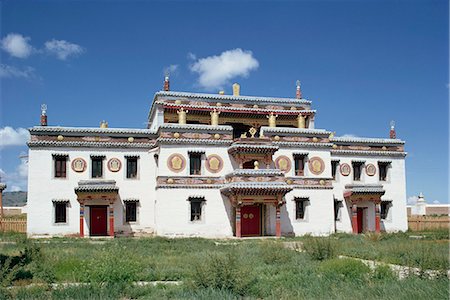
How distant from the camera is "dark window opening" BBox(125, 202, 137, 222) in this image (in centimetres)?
3366

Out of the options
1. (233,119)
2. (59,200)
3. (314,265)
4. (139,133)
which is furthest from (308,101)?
(314,265)

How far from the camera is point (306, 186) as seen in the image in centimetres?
3503

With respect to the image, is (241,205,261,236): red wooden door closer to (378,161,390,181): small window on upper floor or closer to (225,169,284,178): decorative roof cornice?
(225,169,284,178): decorative roof cornice

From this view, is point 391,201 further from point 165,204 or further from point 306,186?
point 165,204

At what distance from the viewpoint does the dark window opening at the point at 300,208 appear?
35.1 meters

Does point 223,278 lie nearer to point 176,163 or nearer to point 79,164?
point 176,163

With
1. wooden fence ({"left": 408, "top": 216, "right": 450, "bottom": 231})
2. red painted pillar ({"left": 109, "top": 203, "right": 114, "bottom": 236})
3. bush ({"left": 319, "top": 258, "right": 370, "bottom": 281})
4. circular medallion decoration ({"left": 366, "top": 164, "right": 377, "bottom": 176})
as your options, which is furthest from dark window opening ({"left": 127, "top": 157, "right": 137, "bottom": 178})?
wooden fence ({"left": 408, "top": 216, "right": 450, "bottom": 231})

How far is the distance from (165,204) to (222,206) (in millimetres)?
3980

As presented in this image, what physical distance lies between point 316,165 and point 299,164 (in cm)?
124

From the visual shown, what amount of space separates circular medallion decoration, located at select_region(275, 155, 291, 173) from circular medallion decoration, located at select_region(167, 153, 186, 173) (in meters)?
6.79

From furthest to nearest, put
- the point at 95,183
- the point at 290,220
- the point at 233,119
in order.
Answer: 1. the point at 233,119
2. the point at 290,220
3. the point at 95,183

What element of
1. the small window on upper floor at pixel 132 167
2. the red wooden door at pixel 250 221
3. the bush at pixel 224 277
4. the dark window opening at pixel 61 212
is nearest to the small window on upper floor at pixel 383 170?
the red wooden door at pixel 250 221

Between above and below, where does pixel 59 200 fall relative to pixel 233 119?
below

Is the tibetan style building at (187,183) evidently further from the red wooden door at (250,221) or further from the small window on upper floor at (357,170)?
the small window on upper floor at (357,170)
